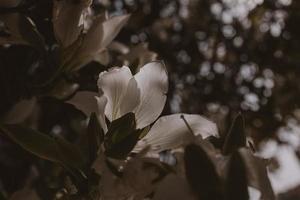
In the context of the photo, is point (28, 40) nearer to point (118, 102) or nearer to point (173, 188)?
point (118, 102)

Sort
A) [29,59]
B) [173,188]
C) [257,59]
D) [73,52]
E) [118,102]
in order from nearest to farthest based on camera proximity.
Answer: [173,188]
[118,102]
[73,52]
[29,59]
[257,59]

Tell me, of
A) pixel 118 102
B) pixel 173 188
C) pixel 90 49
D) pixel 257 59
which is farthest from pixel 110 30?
pixel 257 59

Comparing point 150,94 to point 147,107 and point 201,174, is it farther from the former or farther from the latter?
point 201,174

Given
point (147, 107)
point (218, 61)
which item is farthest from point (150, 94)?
point (218, 61)

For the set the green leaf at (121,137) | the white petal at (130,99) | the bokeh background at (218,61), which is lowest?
the bokeh background at (218,61)

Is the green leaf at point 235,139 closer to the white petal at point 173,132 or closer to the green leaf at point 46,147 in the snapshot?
the white petal at point 173,132

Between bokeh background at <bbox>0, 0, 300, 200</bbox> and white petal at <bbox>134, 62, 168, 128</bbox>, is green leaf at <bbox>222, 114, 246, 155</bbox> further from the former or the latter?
bokeh background at <bbox>0, 0, 300, 200</bbox>

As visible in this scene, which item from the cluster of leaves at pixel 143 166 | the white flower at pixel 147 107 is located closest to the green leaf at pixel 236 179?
the cluster of leaves at pixel 143 166
